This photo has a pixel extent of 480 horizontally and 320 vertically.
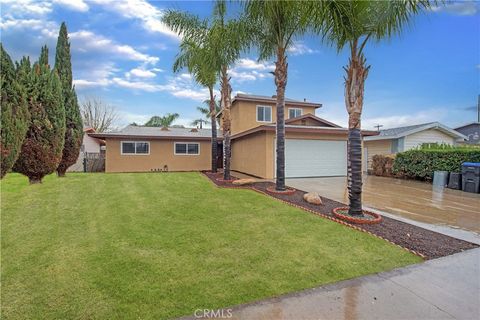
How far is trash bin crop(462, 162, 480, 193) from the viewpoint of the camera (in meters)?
10.5

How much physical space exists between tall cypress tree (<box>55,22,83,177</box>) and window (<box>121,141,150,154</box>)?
5975 millimetres

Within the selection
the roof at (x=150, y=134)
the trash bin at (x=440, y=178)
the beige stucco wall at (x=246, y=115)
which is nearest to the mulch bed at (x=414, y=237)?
the trash bin at (x=440, y=178)

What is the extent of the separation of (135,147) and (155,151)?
4.71ft

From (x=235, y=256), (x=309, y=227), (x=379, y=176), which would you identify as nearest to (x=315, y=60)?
(x=379, y=176)

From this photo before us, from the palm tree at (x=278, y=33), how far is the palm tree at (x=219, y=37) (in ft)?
2.37

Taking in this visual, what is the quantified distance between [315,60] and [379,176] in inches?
347

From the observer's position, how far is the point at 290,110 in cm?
2039

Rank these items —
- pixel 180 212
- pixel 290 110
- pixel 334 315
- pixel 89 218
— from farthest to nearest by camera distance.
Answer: pixel 290 110 → pixel 180 212 → pixel 89 218 → pixel 334 315

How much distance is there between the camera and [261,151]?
14445 millimetres

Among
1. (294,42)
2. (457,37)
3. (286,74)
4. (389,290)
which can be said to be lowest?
(389,290)

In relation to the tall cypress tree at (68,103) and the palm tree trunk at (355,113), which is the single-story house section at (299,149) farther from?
the tall cypress tree at (68,103)

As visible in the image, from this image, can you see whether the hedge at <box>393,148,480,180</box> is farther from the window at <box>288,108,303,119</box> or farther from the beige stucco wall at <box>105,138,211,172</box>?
the beige stucco wall at <box>105,138,211,172</box>

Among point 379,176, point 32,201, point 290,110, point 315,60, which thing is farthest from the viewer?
point 290,110

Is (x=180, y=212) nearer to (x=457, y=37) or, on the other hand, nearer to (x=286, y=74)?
(x=286, y=74)
